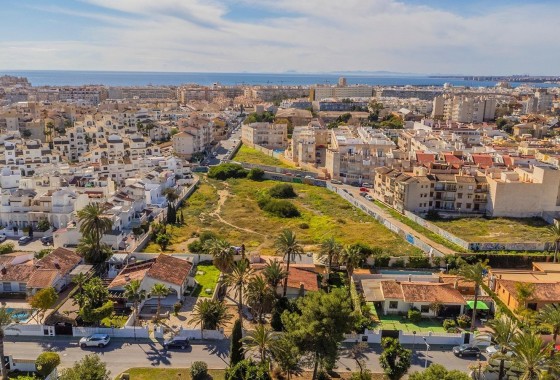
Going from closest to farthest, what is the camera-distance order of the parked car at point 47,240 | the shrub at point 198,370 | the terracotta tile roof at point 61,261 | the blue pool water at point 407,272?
the shrub at point 198,370 < the terracotta tile roof at point 61,261 < the blue pool water at point 407,272 < the parked car at point 47,240

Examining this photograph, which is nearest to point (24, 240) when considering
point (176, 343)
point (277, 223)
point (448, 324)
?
point (176, 343)

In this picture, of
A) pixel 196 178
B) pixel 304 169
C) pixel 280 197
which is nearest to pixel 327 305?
pixel 280 197

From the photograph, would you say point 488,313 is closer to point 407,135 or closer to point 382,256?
point 382,256

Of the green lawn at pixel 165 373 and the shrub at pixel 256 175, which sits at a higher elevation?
the shrub at pixel 256 175

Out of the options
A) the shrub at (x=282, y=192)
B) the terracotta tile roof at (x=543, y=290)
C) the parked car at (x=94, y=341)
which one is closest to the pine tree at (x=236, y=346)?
the parked car at (x=94, y=341)

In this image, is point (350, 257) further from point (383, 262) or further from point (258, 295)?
point (258, 295)

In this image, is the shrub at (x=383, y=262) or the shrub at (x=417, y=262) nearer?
the shrub at (x=383, y=262)

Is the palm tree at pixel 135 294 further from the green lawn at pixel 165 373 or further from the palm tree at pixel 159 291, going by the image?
the green lawn at pixel 165 373
